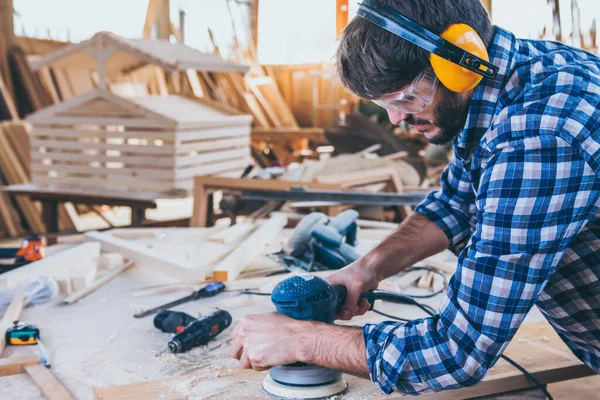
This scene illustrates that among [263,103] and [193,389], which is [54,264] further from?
[263,103]

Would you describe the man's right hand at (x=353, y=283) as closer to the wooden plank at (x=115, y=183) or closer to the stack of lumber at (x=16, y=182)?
the wooden plank at (x=115, y=183)

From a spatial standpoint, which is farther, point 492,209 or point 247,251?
point 247,251

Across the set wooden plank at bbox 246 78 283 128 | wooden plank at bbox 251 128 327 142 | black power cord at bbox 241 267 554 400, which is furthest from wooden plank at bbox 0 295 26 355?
wooden plank at bbox 246 78 283 128

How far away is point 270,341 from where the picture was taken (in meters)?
1.66

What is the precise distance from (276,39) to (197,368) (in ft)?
41.9

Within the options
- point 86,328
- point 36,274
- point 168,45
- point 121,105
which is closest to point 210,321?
point 86,328

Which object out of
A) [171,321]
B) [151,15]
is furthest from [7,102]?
[171,321]

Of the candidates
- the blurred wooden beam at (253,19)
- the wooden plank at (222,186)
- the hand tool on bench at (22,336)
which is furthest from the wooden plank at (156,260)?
the blurred wooden beam at (253,19)

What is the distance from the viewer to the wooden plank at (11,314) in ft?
6.93

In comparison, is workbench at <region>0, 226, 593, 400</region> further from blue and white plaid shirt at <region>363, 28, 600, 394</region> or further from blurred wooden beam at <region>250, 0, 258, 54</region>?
blurred wooden beam at <region>250, 0, 258, 54</region>

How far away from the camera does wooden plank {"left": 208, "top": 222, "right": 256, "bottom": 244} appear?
11.2 feet

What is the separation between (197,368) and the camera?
76.7 inches

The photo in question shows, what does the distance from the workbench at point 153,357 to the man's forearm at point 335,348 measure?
161mm

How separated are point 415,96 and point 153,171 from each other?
139 inches
